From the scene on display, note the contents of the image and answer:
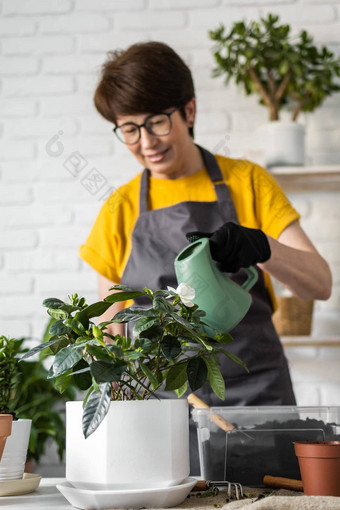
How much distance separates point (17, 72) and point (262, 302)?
5.29 feet

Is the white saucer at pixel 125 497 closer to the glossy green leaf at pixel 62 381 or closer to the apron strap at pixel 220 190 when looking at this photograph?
the glossy green leaf at pixel 62 381

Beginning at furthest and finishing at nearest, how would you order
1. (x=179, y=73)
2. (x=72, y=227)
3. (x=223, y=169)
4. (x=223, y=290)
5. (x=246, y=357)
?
(x=72, y=227)
(x=223, y=169)
(x=179, y=73)
(x=246, y=357)
(x=223, y=290)

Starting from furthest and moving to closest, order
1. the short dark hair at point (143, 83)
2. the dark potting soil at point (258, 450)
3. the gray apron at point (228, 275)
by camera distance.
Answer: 1. the short dark hair at point (143, 83)
2. the gray apron at point (228, 275)
3. the dark potting soil at point (258, 450)

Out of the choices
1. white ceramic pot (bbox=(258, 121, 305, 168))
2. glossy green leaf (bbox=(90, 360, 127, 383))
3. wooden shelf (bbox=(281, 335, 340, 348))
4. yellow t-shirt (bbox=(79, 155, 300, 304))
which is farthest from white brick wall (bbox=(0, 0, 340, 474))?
glossy green leaf (bbox=(90, 360, 127, 383))

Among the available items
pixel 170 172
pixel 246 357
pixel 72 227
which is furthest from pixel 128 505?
pixel 72 227

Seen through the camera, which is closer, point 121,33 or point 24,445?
point 24,445

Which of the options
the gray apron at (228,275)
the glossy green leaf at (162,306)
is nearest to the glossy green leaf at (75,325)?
the glossy green leaf at (162,306)

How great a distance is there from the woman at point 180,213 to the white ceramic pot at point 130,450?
66cm

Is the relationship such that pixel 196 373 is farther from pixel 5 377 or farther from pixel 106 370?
pixel 5 377

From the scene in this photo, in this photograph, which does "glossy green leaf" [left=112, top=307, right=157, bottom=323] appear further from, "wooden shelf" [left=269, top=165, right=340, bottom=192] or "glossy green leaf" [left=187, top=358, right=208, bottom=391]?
"wooden shelf" [left=269, top=165, right=340, bottom=192]

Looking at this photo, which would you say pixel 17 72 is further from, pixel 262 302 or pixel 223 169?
pixel 262 302

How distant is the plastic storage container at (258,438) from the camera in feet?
2.94

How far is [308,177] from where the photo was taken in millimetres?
2213

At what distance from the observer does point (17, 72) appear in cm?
254
